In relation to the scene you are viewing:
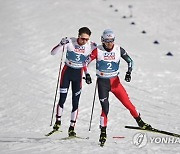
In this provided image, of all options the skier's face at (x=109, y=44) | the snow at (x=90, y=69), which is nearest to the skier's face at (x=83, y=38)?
the skier's face at (x=109, y=44)

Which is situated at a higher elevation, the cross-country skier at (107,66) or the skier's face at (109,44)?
the skier's face at (109,44)

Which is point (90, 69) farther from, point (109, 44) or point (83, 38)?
point (109, 44)

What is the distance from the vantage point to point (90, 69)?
15.3 meters

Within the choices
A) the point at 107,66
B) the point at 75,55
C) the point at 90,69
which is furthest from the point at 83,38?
the point at 90,69

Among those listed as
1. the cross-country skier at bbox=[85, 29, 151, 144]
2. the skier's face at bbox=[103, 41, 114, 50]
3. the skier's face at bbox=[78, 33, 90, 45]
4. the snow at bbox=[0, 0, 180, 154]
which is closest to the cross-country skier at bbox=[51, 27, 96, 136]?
the skier's face at bbox=[78, 33, 90, 45]

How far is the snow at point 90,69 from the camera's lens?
855cm

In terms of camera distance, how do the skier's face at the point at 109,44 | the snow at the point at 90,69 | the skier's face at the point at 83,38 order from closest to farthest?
the skier's face at the point at 109,44, the skier's face at the point at 83,38, the snow at the point at 90,69

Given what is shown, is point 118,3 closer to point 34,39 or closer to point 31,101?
point 34,39

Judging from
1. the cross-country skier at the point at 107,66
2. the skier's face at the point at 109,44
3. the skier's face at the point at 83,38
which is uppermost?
the skier's face at the point at 83,38

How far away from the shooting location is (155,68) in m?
15.6

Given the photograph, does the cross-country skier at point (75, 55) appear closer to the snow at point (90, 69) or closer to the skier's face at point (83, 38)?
the skier's face at point (83, 38)

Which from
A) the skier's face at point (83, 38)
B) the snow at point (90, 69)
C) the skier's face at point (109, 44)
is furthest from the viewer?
the snow at point (90, 69)

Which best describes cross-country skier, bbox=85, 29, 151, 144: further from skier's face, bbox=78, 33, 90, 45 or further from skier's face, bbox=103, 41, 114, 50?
skier's face, bbox=78, 33, 90, 45

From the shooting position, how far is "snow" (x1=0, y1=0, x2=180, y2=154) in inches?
336
